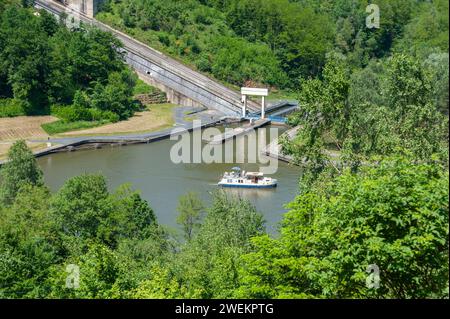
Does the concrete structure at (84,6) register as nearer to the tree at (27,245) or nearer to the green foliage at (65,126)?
the green foliage at (65,126)

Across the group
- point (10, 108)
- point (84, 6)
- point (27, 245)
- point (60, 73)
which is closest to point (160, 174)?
point (10, 108)

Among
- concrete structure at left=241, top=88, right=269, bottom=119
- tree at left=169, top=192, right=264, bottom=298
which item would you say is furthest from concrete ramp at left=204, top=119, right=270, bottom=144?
tree at left=169, top=192, right=264, bottom=298

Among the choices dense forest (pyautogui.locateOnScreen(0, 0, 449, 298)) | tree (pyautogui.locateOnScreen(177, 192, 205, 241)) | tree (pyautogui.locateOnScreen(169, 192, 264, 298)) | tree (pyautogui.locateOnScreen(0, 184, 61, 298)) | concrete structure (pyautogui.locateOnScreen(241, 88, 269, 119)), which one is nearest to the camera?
dense forest (pyautogui.locateOnScreen(0, 0, 449, 298))

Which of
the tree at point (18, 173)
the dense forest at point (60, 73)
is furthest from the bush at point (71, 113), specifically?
the tree at point (18, 173)

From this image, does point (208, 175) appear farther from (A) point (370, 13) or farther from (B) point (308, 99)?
(A) point (370, 13)

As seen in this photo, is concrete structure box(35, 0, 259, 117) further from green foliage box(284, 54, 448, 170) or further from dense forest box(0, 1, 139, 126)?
green foliage box(284, 54, 448, 170)
